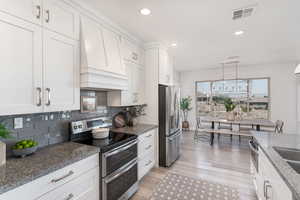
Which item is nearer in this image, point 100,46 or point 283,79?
point 100,46

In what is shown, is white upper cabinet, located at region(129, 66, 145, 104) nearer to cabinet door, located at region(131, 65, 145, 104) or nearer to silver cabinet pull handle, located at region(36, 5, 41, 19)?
cabinet door, located at region(131, 65, 145, 104)

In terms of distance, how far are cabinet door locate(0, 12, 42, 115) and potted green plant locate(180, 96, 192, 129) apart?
5.42 m

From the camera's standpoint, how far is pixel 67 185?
1.27m

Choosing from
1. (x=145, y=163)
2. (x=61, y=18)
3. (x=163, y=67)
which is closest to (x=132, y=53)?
(x=163, y=67)

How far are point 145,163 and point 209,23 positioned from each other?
257cm

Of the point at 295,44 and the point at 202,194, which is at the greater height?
the point at 295,44

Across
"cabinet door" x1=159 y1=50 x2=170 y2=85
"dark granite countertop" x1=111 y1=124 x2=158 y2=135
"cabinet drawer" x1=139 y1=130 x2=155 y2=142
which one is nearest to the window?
"cabinet door" x1=159 y1=50 x2=170 y2=85

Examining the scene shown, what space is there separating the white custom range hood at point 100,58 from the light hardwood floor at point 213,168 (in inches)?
68.0

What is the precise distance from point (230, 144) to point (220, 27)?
12.1 ft

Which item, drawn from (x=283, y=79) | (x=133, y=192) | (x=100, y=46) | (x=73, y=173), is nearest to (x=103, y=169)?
(x=73, y=173)

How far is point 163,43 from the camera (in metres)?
3.03

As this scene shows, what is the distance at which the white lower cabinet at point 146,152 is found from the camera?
7.73ft

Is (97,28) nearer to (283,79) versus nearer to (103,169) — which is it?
(103,169)

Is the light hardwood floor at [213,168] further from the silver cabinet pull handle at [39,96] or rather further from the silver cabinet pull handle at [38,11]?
the silver cabinet pull handle at [38,11]
